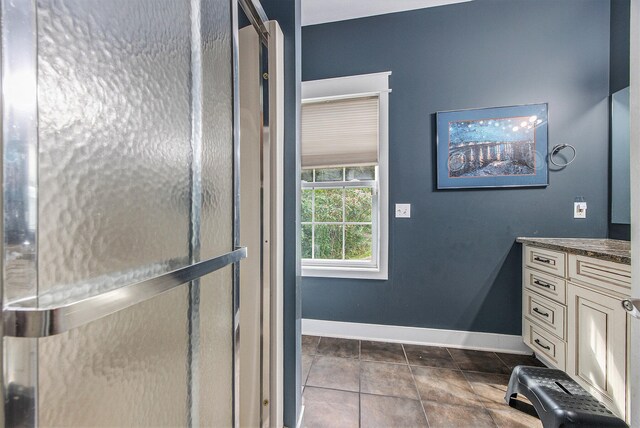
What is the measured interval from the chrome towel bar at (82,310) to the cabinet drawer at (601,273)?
196 cm

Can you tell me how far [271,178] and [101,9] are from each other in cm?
77

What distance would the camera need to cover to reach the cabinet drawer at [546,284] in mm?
1700

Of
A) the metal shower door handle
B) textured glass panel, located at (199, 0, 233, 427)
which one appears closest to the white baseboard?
textured glass panel, located at (199, 0, 233, 427)

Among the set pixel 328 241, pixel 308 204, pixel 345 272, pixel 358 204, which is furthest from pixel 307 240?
pixel 358 204

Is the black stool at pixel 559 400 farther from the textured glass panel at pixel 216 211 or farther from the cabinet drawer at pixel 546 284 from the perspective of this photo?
the textured glass panel at pixel 216 211

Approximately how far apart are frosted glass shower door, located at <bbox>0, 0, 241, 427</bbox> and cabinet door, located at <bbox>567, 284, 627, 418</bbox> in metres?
1.86

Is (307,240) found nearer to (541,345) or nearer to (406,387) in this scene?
(406,387)

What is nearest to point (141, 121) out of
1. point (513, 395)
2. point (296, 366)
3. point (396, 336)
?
point (296, 366)

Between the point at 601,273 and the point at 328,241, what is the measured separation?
185cm

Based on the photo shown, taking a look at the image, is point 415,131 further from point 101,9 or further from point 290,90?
point 101,9

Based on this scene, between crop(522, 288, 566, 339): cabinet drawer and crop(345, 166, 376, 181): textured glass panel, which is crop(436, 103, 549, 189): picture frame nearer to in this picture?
crop(345, 166, 376, 181): textured glass panel

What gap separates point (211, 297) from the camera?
74cm

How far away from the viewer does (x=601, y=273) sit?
4.66ft

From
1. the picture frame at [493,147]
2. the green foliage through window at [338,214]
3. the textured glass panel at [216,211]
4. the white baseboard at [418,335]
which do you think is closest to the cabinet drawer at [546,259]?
the picture frame at [493,147]
